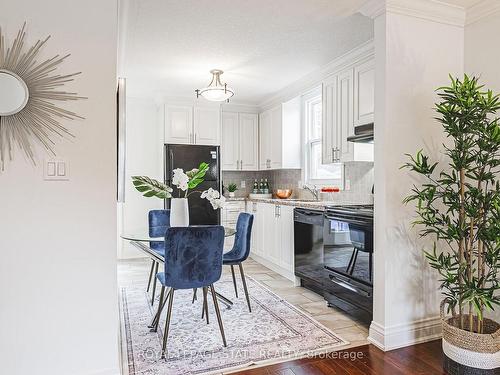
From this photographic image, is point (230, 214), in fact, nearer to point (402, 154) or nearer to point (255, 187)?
point (255, 187)

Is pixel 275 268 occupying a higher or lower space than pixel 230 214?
lower

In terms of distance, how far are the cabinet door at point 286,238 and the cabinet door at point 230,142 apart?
1.80 metres

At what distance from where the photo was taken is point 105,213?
1.99 meters

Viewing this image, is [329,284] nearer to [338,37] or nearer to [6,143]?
[338,37]

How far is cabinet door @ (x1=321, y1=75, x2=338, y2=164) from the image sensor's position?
3962mm

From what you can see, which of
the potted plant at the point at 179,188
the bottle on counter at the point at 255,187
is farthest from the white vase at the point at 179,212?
the bottle on counter at the point at 255,187

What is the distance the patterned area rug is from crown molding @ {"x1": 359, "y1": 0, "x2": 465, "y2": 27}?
7.97ft

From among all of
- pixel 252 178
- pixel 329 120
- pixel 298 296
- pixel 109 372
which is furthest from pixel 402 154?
pixel 252 178

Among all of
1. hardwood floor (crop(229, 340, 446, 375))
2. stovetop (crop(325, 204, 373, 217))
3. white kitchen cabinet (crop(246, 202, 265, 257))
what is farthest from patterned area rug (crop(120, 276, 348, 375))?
white kitchen cabinet (crop(246, 202, 265, 257))

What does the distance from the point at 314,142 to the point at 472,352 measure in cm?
342

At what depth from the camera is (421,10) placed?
253 centimetres

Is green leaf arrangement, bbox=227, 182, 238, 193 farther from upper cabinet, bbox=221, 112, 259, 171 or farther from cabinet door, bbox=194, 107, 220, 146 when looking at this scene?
cabinet door, bbox=194, 107, 220, 146

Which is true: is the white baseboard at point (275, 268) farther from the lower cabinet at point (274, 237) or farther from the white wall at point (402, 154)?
the white wall at point (402, 154)

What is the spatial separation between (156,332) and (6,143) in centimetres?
172
